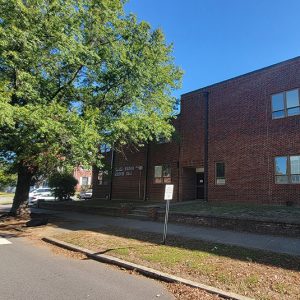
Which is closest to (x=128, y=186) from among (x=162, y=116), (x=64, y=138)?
(x=162, y=116)

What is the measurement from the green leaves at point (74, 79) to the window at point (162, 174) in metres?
6.62

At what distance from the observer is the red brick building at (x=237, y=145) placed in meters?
18.8

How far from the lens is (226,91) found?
21.9 m

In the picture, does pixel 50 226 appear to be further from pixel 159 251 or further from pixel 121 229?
pixel 159 251

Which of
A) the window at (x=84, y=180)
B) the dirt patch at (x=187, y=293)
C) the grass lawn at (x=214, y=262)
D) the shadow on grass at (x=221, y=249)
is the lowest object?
the dirt patch at (x=187, y=293)

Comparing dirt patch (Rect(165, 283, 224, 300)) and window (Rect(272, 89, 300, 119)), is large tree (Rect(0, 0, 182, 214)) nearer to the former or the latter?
window (Rect(272, 89, 300, 119))

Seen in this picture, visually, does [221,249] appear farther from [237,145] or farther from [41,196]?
[41,196]

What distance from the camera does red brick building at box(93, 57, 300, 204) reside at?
61.5 feet

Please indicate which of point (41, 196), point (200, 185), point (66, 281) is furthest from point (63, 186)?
point (66, 281)

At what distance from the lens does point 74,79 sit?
690 inches

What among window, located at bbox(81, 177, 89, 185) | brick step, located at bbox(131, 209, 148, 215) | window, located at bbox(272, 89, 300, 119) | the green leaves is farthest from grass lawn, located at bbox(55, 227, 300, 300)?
window, located at bbox(81, 177, 89, 185)

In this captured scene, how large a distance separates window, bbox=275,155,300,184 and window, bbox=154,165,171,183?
8.42m

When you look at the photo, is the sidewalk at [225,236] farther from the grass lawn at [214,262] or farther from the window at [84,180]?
the window at [84,180]

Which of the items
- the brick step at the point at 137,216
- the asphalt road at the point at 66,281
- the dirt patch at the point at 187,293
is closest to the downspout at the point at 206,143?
the brick step at the point at 137,216
